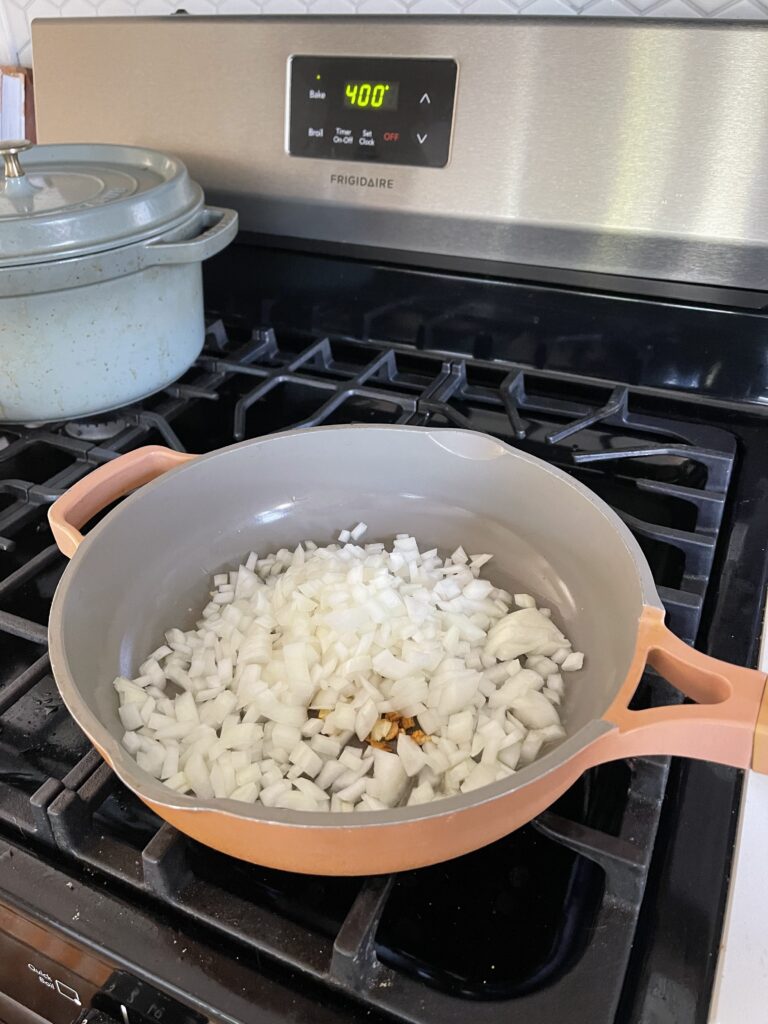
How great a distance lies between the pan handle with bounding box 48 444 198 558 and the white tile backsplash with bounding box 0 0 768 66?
543 mm

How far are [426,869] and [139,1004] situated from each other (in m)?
0.15

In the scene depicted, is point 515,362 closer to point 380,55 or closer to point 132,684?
point 380,55

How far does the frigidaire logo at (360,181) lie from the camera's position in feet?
2.71

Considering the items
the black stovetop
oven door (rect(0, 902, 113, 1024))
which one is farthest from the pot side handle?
oven door (rect(0, 902, 113, 1024))

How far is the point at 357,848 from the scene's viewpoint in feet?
1.16

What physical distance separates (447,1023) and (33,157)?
31.6 inches

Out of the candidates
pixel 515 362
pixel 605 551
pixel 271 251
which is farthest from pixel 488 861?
pixel 271 251

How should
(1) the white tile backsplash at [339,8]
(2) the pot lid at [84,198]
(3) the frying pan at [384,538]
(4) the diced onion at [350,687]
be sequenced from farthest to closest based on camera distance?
1. (1) the white tile backsplash at [339,8]
2. (2) the pot lid at [84,198]
3. (4) the diced onion at [350,687]
4. (3) the frying pan at [384,538]

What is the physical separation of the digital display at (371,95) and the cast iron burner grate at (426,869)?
0.34 meters

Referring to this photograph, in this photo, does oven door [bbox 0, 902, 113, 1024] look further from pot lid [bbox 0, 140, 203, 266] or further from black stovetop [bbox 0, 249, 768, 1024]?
pot lid [bbox 0, 140, 203, 266]

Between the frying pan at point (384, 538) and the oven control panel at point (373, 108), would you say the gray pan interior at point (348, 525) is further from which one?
the oven control panel at point (373, 108)

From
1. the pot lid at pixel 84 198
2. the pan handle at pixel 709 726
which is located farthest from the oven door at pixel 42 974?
the pot lid at pixel 84 198

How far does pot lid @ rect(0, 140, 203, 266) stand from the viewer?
1.99 ft

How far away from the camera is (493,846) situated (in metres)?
0.44
